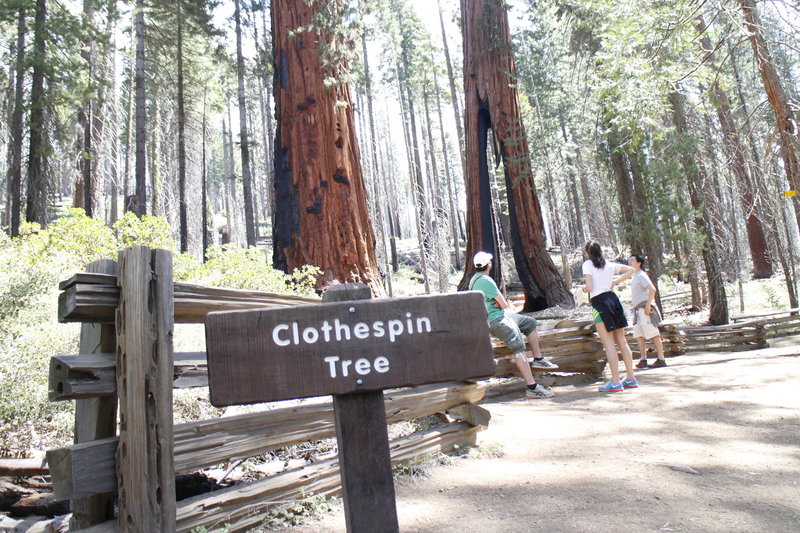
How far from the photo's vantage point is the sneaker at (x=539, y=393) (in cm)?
681

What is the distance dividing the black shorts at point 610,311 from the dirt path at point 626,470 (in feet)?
2.80

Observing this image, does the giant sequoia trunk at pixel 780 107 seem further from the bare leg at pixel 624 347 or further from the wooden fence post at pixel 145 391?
the wooden fence post at pixel 145 391

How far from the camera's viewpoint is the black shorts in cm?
681

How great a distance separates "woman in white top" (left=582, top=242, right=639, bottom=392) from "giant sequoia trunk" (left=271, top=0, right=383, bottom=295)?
3329 millimetres

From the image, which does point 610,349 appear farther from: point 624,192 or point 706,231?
point 706,231

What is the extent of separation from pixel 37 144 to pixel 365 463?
1375 centimetres

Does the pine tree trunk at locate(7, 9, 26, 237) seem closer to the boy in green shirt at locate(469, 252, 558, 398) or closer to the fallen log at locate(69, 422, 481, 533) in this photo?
the boy in green shirt at locate(469, 252, 558, 398)

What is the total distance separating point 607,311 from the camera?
22.4 feet

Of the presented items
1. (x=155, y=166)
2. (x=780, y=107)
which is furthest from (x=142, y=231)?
(x=155, y=166)

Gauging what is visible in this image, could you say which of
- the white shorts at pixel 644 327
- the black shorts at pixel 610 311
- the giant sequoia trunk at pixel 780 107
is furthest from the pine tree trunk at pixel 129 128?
the giant sequoia trunk at pixel 780 107

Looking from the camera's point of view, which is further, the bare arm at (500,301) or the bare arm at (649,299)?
the bare arm at (649,299)

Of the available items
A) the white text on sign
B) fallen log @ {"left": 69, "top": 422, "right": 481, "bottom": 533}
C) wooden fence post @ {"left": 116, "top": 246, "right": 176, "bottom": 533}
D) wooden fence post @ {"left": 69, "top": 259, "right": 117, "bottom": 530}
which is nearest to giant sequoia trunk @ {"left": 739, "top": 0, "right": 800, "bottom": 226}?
fallen log @ {"left": 69, "top": 422, "right": 481, "bottom": 533}

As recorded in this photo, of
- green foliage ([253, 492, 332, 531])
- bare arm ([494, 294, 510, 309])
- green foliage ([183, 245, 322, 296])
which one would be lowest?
green foliage ([253, 492, 332, 531])

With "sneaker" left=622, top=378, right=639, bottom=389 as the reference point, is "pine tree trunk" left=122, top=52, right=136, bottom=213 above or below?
above
